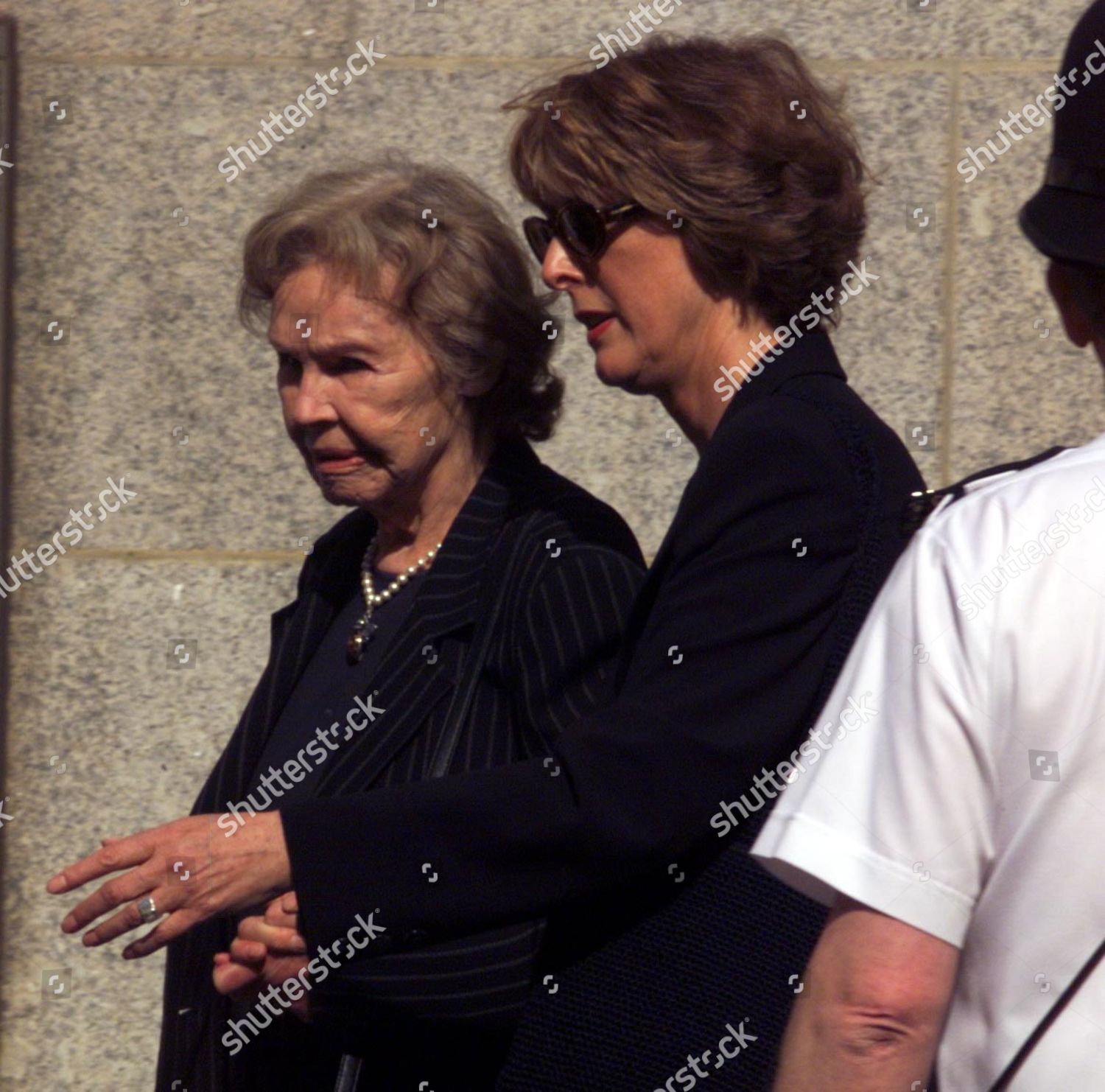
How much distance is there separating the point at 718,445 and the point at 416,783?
21.6 inches

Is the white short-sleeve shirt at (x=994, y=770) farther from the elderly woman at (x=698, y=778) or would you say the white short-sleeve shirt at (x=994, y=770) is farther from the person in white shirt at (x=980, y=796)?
the elderly woman at (x=698, y=778)

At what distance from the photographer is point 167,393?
4.14m

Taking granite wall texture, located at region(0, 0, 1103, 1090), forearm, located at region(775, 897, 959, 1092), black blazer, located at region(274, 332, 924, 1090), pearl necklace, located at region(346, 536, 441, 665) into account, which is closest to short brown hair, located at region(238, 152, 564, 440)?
pearl necklace, located at region(346, 536, 441, 665)

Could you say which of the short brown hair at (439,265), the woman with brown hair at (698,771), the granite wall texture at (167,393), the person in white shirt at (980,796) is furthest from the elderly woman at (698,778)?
the granite wall texture at (167,393)

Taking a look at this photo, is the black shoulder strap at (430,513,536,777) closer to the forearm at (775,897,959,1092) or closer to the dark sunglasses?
the dark sunglasses

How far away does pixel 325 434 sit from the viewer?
105 inches

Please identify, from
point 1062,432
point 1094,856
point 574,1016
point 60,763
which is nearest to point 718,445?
point 574,1016

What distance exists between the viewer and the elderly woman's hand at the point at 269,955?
2.05 metres

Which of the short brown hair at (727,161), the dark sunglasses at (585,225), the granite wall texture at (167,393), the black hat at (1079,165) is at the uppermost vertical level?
the black hat at (1079,165)

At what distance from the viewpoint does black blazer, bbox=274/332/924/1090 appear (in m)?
1.85

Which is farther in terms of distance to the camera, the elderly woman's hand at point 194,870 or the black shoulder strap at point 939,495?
the elderly woman's hand at point 194,870

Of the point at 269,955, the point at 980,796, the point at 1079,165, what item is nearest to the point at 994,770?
the point at 980,796

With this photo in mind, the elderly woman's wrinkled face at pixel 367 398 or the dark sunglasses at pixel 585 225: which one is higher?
the dark sunglasses at pixel 585 225

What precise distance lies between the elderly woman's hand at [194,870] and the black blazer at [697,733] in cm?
14
